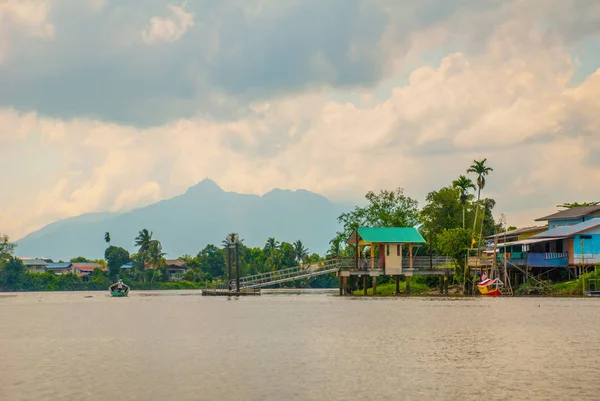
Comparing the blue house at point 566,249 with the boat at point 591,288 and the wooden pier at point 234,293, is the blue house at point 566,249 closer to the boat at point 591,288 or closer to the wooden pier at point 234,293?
the boat at point 591,288

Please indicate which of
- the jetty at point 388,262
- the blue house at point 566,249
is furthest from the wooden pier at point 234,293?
the blue house at point 566,249

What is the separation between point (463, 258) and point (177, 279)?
112 metres

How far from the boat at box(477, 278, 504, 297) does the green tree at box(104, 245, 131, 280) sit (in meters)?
110

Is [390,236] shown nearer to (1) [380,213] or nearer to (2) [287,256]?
(1) [380,213]

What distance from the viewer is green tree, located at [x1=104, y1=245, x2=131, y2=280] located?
180m

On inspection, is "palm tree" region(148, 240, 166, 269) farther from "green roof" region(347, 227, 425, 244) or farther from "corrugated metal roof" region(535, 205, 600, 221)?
"corrugated metal roof" region(535, 205, 600, 221)

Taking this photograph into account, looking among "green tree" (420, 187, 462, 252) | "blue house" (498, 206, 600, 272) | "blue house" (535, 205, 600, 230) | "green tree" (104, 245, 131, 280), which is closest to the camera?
"blue house" (498, 206, 600, 272)

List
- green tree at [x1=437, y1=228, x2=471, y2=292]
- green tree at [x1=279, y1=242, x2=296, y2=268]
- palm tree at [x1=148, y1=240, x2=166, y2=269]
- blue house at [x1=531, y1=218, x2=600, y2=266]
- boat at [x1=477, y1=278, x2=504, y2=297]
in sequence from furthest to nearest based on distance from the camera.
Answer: palm tree at [x1=148, y1=240, x2=166, y2=269], green tree at [x1=279, y1=242, x2=296, y2=268], green tree at [x1=437, y1=228, x2=471, y2=292], boat at [x1=477, y1=278, x2=504, y2=297], blue house at [x1=531, y1=218, x2=600, y2=266]

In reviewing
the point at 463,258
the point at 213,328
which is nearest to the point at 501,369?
the point at 213,328

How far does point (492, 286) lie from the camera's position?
85.8 m

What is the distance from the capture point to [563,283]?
8338 cm

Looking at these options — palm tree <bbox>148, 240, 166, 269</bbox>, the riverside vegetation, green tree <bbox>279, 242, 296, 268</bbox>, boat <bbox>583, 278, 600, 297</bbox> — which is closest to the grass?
the riverside vegetation

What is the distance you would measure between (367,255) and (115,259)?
86.9m

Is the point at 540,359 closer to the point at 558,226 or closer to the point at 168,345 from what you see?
the point at 168,345
